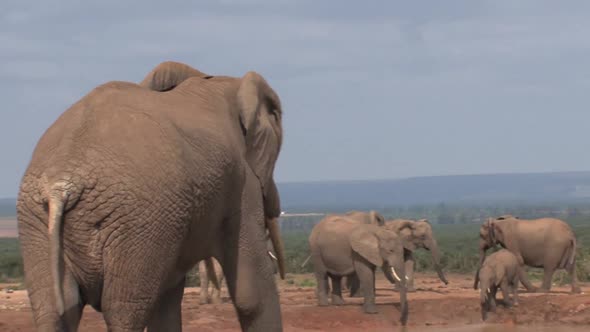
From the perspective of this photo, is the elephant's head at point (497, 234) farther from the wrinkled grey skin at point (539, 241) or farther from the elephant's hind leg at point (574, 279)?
the elephant's hind leg at point (574, 279)

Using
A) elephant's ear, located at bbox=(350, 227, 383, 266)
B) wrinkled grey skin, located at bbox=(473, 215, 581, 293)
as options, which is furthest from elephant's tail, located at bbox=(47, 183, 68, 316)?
wrinkled grey skin, located at bbox=(473, 215, 581, 293)

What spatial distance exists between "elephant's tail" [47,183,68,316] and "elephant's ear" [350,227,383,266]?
44.4ft

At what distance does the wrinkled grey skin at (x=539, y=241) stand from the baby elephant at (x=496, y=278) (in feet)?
14.4

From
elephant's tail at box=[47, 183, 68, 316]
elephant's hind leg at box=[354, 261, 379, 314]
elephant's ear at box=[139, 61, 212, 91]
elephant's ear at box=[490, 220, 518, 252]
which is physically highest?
elephant's ear at box=[139, 61, 212, 91]

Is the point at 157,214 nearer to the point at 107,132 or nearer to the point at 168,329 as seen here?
the point at 107,132

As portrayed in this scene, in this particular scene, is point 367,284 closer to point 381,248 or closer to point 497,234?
point 381,248

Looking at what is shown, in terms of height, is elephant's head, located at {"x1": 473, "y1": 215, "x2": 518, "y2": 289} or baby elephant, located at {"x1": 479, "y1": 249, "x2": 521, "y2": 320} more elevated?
elephant's head, located at {"x1": 473, "y1": 215, "x2": 518, "y2": 289}

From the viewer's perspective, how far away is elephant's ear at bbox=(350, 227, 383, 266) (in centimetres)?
1902

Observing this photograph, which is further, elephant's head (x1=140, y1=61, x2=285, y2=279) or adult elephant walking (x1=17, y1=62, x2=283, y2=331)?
elephant's head (x1=140, y1=61, x2=285, y2=279)

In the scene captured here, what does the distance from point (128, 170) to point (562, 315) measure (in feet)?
46.0

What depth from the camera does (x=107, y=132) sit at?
5.88 m

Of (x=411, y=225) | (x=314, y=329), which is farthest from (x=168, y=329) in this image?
(x=411, y=225)

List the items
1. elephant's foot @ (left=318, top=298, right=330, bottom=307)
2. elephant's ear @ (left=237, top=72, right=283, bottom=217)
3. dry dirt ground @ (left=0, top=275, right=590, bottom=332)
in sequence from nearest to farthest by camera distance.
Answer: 1. elephant's ear @ (left=237, top=72, right=283, bottom=217)
2. dry dirt ground @ (left=0, top=275, right=590, bottom=332)
3. elephant's foot @ (left=318, top=298, right=330, bottom=307)

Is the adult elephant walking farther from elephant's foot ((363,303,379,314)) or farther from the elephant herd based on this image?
elephant's foot ((363,303,379,314))
